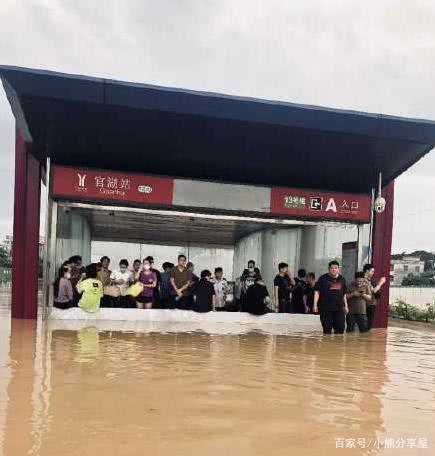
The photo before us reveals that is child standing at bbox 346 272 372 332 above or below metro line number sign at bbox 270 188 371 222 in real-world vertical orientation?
below

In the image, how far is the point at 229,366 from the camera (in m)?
6.48

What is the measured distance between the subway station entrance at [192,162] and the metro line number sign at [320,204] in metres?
0.02

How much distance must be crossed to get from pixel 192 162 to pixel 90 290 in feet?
10.9

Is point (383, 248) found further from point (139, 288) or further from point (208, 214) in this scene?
point (139, 288)

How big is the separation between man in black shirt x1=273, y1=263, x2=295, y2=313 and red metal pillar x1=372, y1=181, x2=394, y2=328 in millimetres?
2426

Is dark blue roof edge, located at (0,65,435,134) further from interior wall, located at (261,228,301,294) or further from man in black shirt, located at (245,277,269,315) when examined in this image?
interior wall, located at (261,228,301,294)

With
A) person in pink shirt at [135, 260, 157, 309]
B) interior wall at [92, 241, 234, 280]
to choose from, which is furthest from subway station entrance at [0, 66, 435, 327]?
interior wall at [92, 241, 234, 280]

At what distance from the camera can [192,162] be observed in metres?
11.9

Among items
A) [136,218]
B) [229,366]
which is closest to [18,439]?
[229,366]

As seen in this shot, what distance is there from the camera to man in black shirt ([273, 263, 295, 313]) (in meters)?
12.6

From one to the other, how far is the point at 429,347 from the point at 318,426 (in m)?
6.37

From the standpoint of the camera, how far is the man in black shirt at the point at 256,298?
40.7 ft

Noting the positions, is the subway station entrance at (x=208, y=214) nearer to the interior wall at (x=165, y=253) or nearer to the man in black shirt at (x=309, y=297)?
the man in black shirt at (x=309, y=297)

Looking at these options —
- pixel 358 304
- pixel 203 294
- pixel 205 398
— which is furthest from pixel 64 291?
pixel 205 398
